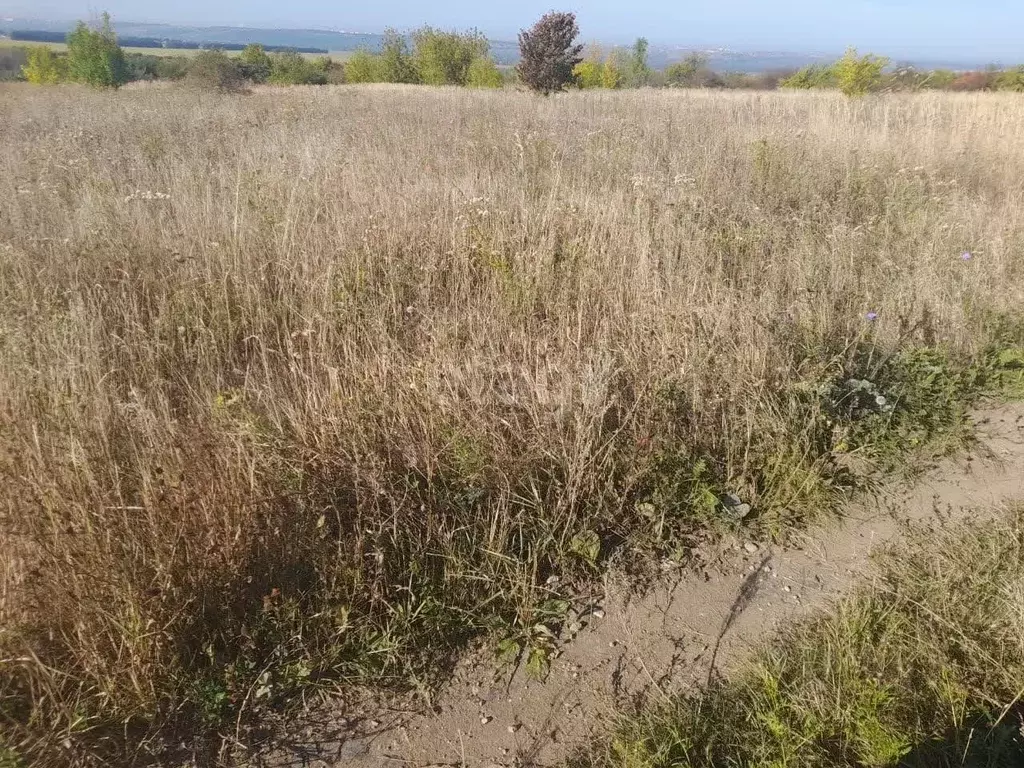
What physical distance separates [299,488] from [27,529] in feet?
2.85

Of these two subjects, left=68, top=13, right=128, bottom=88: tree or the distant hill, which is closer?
left=68, top=13, right=128, bottom=88: tree

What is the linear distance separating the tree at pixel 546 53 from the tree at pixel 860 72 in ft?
29.1

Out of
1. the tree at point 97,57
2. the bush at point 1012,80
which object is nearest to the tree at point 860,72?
the bush at point 1012,80

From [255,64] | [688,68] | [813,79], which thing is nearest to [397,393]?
[813,79]

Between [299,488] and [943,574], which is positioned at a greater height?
[299,488]

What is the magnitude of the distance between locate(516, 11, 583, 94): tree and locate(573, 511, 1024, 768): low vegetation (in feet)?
68.6

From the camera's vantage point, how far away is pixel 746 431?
312 cm

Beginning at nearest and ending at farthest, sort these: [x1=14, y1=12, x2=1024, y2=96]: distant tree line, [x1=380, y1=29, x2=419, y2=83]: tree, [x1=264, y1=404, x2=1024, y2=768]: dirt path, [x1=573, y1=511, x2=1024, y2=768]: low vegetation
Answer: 1. [x1=573, y1=511, x2=1024, y2=768]: low vegetation
2. [x1=264, y1=404, x2=1024, y2=768]: dirt path
3. [x1=14, y1=12, x2=1024, y2=96]: distant tree line
4. [x1=380, y1=29, x2=419, y2=83]: tree

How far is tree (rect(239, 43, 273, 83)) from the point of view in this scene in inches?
1172

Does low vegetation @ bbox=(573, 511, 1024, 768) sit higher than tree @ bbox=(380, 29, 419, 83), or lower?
lower

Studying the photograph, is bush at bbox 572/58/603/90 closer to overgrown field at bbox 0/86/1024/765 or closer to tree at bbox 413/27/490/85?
tree at bbox 413/27/490/85

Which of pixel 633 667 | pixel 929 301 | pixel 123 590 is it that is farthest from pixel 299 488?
pixel 929 301

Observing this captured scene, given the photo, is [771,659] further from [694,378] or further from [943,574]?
[694,378]

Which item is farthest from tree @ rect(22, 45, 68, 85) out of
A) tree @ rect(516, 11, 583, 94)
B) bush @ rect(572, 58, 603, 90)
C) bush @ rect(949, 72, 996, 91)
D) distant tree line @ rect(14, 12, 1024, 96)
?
bush @ rect(949, 72, 996, 91)
